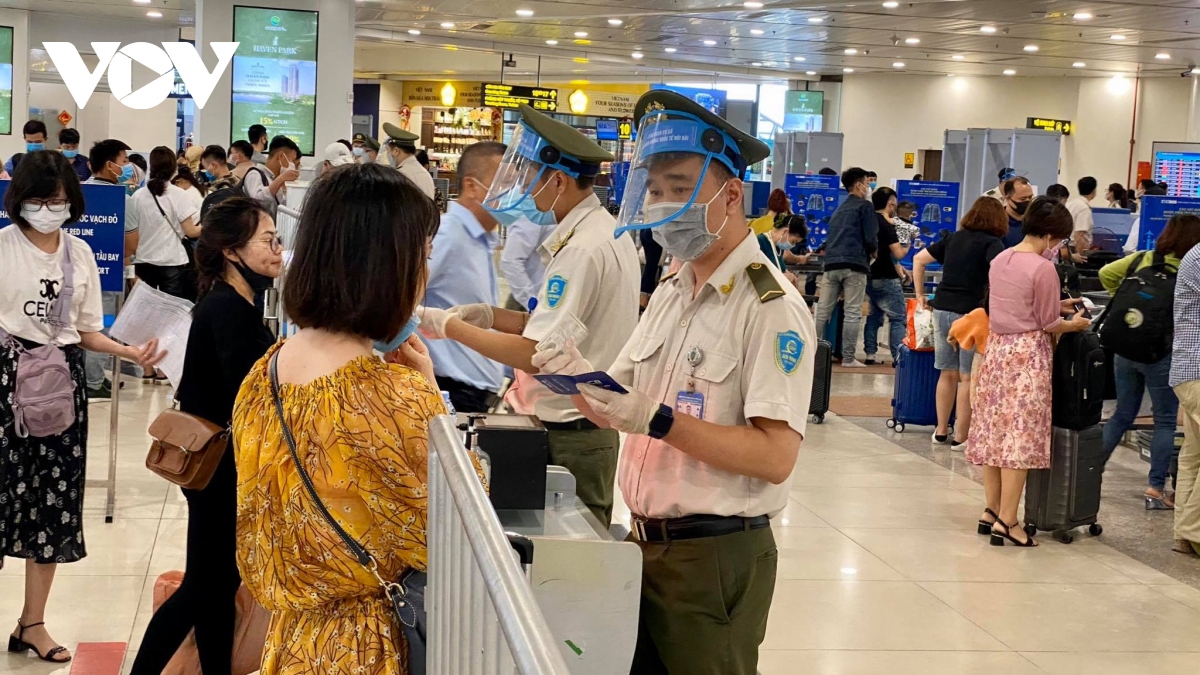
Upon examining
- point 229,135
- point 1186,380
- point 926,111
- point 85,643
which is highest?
point 926,111

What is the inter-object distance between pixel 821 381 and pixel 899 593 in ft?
11.7

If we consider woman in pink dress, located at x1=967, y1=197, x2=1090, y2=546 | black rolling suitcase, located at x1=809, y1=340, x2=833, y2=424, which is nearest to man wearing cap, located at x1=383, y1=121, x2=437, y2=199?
black rolling suitcase, located at x1=809, y1=340, x2=833, y2=424

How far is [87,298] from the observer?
4199 mm

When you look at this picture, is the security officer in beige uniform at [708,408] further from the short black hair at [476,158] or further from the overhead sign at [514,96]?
the overhead sign at [514,96]

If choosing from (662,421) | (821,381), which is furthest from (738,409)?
(821,381)

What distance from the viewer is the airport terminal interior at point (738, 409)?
7.29 feet

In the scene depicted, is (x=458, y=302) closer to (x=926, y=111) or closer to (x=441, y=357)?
(x=441, y=357)

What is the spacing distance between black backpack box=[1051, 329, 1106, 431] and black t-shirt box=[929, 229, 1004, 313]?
1689 millimetres

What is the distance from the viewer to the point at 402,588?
1.87m

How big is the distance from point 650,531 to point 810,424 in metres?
6.86

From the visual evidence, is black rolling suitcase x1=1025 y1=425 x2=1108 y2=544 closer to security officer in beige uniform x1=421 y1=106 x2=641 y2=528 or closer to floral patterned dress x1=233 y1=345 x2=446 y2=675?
security officer in beige uniform x1=421 y1=106 x2=641 y2=528

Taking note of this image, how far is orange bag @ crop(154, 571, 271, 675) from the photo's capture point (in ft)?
10.5

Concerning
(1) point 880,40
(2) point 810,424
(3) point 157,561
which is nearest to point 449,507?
(3) point 157,561

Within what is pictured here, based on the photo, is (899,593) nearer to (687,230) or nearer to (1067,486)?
(1067,486)
